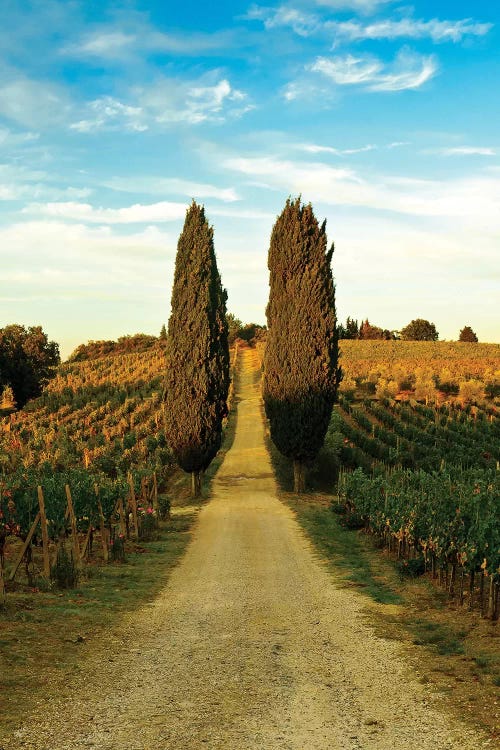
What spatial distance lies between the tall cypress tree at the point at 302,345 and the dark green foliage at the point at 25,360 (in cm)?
3532

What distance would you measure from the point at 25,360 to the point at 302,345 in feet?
123

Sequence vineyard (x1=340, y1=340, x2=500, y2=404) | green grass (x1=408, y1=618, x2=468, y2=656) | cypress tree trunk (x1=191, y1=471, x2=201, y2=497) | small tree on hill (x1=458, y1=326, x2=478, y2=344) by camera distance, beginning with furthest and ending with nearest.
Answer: small tree on hill (x1=458, y1=326, x2=478, y2=344)
vineyard (x1=340, y1=340, x2=500, y2=404)
cypress tree trunk (x1=191, y1=471, x2=201, y2=497)
green grass (x1=408, y1=618, x2=468, y2=656)

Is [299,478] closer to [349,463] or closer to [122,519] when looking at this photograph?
[349,463]

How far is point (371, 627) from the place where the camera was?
10219 millimetres

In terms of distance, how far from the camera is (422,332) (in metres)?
139

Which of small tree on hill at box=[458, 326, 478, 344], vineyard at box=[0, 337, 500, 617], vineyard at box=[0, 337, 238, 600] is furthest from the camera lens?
small tree on hill at box=[458, 326, 478, 344]

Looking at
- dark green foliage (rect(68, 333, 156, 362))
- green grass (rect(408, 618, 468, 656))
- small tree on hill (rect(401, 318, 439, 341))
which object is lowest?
green grass (rect(408, 618, 468, 656))

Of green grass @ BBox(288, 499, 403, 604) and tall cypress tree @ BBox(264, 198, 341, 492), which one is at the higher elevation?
tall cypress tree @ BBox(264, 198, 341, 492)

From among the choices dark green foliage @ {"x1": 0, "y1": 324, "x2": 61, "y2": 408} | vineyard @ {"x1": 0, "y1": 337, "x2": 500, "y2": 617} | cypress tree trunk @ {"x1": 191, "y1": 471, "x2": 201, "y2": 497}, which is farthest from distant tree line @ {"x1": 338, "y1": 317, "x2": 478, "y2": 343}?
cypress tree trunk @ {"x1": 191, "y1": 471, "x2": 201, "y2": 497}

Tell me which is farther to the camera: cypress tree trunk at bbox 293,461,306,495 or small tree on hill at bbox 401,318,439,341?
small tree on hill at bbox 401,318,439,341

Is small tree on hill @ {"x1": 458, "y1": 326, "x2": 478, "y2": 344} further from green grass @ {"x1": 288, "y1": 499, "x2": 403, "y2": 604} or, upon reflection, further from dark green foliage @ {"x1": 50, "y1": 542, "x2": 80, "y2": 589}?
dark green foliage @ {"x1": 50, "y1": 542, "x2": 80, "y2": 589}

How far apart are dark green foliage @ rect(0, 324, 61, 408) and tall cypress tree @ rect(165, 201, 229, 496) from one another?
110ft

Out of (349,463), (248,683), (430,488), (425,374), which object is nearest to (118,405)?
(349,463)

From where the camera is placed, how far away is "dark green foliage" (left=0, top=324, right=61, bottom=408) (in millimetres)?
59344
